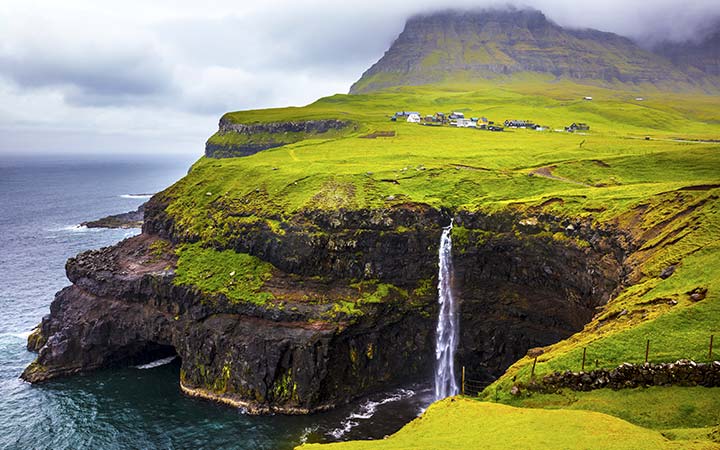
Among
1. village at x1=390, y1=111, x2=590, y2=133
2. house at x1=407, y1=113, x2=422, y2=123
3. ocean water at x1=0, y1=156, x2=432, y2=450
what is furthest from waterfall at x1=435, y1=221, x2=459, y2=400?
house at x1=407, y1=113, x2=422, y2=123

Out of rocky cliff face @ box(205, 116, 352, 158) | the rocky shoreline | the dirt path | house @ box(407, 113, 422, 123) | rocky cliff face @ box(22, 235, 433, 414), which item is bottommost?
rocky cliff face @ box(22, 235, 433, 414)

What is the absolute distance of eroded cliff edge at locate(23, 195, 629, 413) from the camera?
59.2m

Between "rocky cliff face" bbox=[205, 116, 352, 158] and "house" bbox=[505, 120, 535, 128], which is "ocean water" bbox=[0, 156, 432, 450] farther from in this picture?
"house" bbox=[505, 120, 535, 128]

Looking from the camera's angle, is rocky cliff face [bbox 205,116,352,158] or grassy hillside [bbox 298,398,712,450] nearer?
grassy hillside [bbox 298,398,712,450]

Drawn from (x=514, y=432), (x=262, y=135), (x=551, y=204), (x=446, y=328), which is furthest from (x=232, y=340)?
(x=262, y=135)

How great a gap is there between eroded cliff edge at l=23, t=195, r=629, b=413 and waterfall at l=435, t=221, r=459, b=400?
3.75 feet

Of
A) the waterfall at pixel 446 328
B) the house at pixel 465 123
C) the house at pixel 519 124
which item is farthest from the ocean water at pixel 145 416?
the house at pixel 519 124

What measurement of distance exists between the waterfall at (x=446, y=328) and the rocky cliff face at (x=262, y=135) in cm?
8200

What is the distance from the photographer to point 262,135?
150 m

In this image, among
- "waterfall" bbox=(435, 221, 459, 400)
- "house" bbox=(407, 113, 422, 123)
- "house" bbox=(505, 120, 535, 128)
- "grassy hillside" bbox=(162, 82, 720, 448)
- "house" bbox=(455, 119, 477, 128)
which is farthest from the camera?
"house" bbox=(407, 113, 422, 123)

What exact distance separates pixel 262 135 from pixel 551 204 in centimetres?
10663

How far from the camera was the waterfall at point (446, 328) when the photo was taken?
62.4 metres

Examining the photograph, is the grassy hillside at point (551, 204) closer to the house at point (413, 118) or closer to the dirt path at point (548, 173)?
the dirt path at point (548, 173)

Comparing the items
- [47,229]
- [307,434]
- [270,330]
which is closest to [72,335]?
[270,330]
